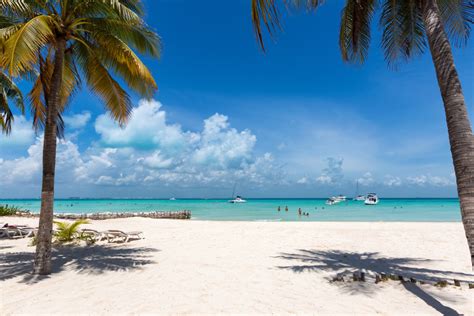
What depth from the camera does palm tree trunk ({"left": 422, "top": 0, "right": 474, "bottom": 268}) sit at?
186 inches

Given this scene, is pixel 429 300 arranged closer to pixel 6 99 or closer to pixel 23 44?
pixel 23 44

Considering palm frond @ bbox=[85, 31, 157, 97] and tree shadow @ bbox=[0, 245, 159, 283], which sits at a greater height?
palm frond @ bbox=[85, 31, 157, 97]

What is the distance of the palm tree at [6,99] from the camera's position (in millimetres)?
15027

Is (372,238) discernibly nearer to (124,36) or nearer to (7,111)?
(124,36)

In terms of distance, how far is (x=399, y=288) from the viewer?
22.1 ft

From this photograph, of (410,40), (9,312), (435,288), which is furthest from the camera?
(410,40)

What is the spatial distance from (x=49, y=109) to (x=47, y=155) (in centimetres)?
118

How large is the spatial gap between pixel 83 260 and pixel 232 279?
5.13 m

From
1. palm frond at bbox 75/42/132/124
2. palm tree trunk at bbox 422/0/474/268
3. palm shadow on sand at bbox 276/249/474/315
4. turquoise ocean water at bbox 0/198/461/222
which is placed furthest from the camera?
turquoise ocean water at bbox 0/198/461/222

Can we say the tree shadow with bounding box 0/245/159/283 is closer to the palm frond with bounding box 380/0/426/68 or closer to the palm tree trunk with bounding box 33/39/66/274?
the palm tree trunk with bounding box 33/39/66/274

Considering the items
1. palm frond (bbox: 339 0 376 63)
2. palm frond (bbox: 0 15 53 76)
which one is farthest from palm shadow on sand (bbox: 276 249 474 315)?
palm frond (bbox: 0 15 53 76)

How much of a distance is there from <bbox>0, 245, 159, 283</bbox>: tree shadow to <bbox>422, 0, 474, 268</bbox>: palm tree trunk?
305 inches

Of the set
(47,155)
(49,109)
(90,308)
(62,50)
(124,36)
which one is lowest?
(90,308)

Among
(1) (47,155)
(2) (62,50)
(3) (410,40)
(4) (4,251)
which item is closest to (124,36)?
(2) (62,50)
